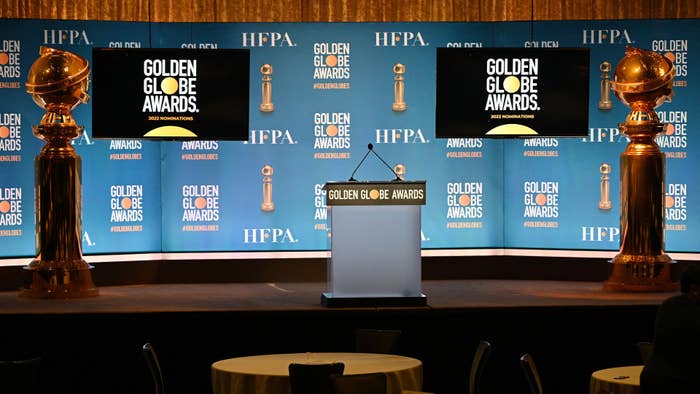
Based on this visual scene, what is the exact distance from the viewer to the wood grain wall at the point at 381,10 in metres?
11.0

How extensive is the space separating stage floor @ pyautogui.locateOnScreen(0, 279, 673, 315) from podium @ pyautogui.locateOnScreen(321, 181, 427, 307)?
0.93ft

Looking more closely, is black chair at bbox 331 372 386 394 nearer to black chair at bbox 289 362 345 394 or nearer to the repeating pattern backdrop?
black chair at bbox 289 362 345 394

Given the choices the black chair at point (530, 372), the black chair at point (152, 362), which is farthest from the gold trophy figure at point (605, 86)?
the black chair at point (152, 362)

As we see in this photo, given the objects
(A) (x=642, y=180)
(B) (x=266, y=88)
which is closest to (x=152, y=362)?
(B) (x=266, y=88)

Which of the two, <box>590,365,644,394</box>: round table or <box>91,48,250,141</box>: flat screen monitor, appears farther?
<box>91,48,250,141</box>: flat screen monitor

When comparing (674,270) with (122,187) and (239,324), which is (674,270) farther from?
(122,187)

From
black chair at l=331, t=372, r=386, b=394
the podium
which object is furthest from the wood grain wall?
black chair at l=331, t=372, r=386, b=394

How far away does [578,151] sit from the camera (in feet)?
36.7

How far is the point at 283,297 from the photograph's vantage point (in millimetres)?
9789

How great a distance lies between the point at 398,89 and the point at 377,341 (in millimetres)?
3830

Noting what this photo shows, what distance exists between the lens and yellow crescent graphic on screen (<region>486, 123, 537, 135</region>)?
10180mm

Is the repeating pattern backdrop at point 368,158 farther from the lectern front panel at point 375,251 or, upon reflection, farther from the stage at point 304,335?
the lectern front panel at point 375,251

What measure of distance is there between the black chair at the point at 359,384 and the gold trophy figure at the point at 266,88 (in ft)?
17.3

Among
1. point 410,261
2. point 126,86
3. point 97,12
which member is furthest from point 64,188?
point 410,261
